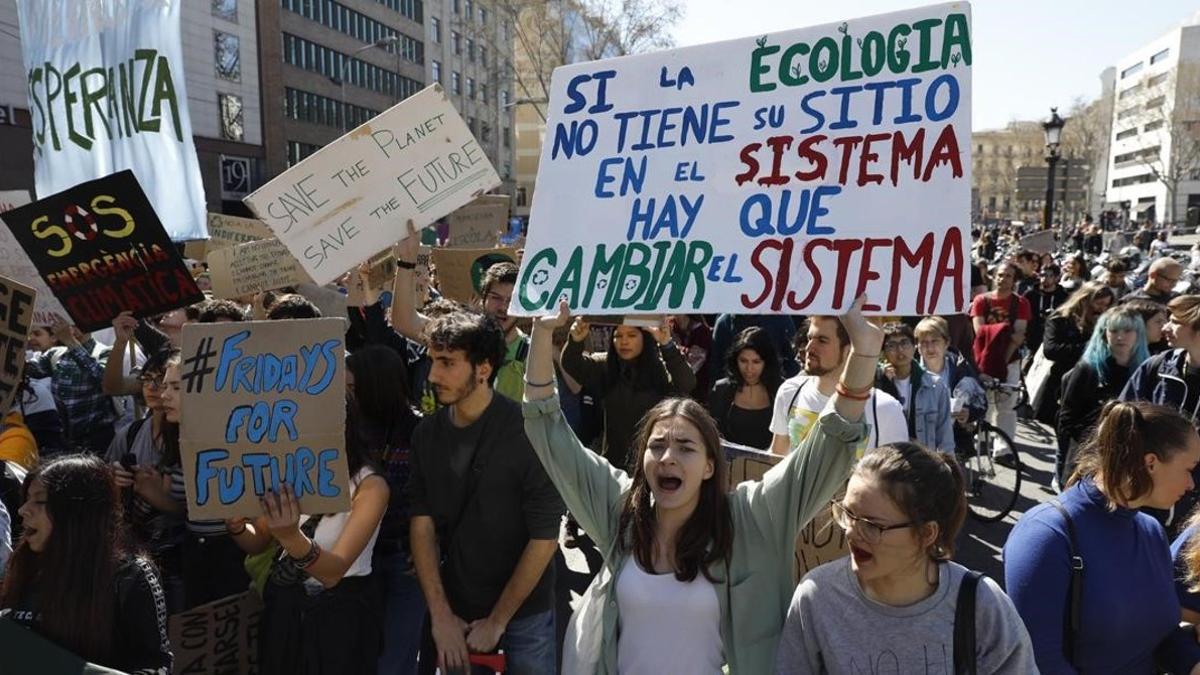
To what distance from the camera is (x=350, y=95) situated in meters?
44.2

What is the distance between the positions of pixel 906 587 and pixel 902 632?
101mm

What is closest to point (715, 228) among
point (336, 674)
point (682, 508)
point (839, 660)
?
point (682, 508)

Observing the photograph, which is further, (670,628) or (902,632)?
(670,628)

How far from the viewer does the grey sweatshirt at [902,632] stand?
1877 millimetres

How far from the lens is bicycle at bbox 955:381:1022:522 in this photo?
627 centimetres

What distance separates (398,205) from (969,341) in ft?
17.2

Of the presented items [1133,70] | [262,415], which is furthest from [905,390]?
[1133,70]

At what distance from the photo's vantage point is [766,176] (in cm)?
260

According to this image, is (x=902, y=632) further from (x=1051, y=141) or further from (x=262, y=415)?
(x=1051, y=141)

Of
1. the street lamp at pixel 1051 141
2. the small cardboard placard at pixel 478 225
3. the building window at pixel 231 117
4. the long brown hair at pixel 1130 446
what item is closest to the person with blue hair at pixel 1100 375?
the long brown hair at pixel 1130 446

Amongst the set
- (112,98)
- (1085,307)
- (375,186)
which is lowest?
(1085,307)

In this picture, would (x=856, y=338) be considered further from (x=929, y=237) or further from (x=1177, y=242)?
(x=1177, y=242)

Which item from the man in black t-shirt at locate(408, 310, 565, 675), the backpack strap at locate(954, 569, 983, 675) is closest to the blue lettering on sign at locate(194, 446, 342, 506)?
the man in black t-shirt at locate(408, 310, 565, 675)

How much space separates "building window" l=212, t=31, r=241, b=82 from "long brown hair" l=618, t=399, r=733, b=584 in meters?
34.2
